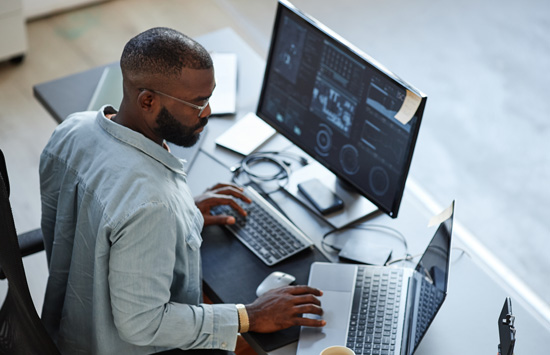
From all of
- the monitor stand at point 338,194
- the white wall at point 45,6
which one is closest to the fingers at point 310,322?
the monitor stand at point 338,194

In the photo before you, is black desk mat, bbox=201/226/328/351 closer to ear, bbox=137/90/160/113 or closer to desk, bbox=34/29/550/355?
desk, bbox=34/29/550/355

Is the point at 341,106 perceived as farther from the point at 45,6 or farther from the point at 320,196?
Answer: the point at 45,6

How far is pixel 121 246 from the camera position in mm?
1646

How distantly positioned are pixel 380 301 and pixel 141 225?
2.11ft

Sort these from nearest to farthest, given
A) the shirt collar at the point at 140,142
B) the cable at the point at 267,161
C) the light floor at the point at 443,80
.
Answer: the shirt collar at the point at 140,142 → the cable at the point at 267,161 → the light floor at the point at 443,80

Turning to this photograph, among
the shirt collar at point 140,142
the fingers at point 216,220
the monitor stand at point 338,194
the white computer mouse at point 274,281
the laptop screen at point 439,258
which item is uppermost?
the shirt collar at point 140,142

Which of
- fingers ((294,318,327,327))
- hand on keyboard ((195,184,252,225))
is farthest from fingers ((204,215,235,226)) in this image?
fingers ((294,318,327,327))

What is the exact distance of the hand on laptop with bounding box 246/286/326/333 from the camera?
1815 millimetres

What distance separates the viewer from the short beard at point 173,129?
1779 millimetres

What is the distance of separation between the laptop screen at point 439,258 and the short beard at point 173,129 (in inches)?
24.6

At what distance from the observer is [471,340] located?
6.07 ft

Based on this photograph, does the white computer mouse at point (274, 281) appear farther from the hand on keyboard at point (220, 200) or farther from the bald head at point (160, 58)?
the bald head at point (160, 58)

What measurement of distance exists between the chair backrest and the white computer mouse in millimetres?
520

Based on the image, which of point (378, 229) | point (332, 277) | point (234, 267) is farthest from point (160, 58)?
point (378, 229)
